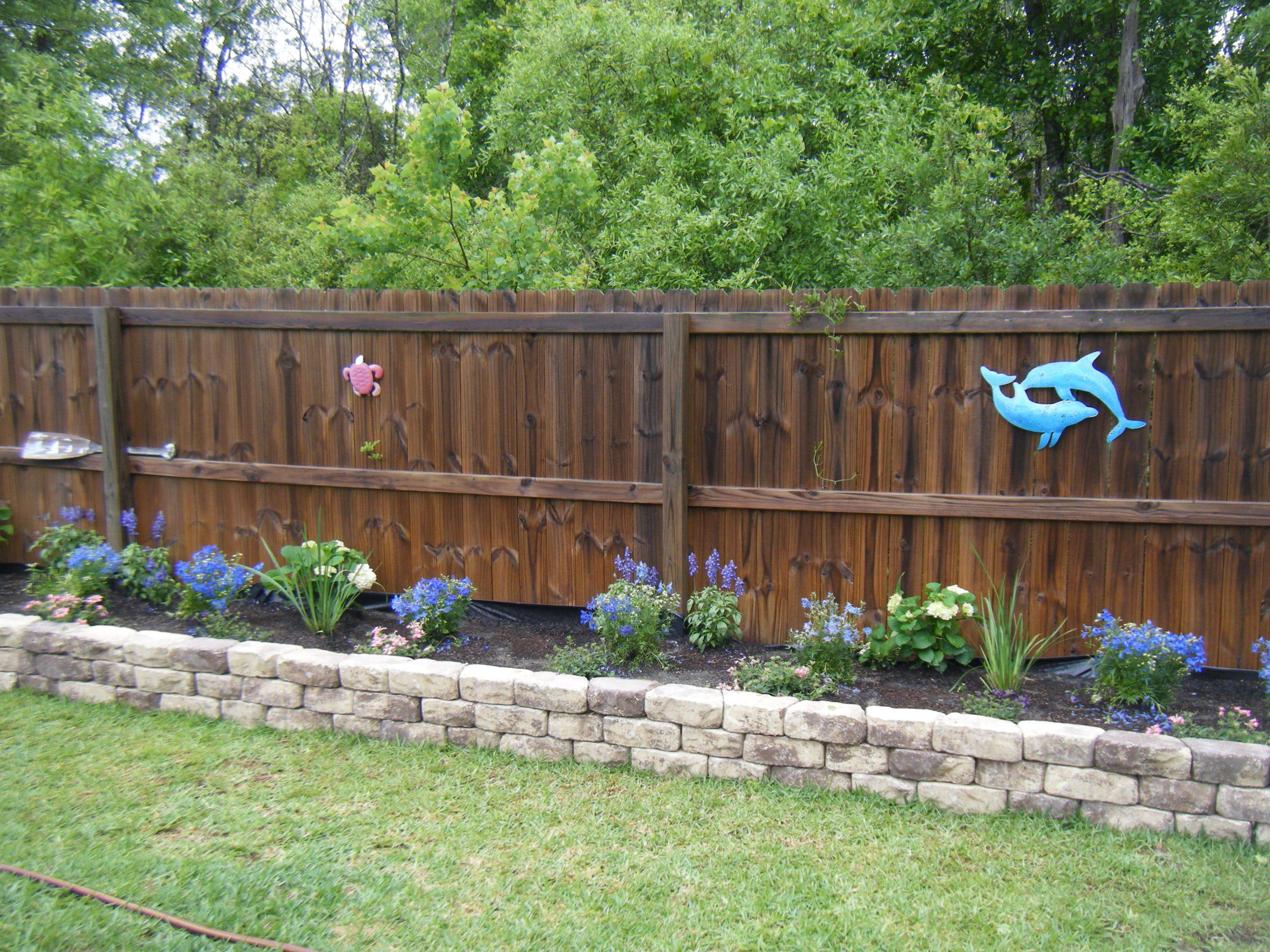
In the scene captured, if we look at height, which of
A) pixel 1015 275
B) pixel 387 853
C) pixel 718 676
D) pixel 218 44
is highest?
pixel 218 44

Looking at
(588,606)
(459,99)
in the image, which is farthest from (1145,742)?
(459,99)

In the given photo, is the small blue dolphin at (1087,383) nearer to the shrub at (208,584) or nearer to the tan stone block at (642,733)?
the tan stone block at (642,733)

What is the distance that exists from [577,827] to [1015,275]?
4925 mm

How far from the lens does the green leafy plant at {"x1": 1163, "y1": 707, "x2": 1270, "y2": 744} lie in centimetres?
352

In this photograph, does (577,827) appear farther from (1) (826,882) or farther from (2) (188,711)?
(2) (188,711)

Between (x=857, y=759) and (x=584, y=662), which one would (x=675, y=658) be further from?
(x=857, y=759)

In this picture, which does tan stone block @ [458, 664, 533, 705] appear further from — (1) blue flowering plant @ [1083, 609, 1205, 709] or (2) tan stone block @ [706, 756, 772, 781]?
(1) blue flowering plant @ [1083, 609, 1205, 709]

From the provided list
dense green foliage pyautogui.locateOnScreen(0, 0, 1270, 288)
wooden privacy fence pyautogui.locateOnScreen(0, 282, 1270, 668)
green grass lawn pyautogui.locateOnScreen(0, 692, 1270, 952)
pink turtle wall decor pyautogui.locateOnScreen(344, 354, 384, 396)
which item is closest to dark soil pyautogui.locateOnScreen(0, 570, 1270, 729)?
wooden privacy fence pyautogui.locateOnScreen(0, 282, 1270, 668)

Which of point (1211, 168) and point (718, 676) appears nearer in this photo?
point (718, 676)

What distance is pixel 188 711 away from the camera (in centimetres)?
450

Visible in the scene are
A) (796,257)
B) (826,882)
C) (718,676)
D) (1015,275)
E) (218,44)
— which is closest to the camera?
(826,882)

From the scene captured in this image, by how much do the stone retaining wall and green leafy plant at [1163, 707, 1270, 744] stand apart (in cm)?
21

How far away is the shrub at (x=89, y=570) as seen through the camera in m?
5.28

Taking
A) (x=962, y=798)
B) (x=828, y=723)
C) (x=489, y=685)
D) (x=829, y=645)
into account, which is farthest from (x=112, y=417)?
(x=962, y=798)
